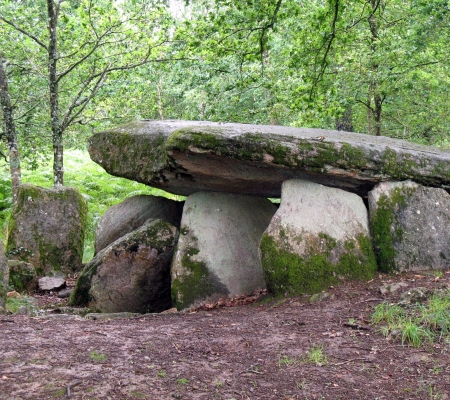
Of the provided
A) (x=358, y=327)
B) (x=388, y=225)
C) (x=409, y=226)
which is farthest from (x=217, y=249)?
(x=358, y=327)

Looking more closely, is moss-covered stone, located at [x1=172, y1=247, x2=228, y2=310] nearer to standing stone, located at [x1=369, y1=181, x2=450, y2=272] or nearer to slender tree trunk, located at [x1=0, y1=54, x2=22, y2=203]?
standing stone, located at [x1=369, y1=181, x2=450, y2=272]

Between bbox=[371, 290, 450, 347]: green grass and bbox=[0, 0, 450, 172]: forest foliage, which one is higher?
bbox=[0, 0, 450, 172]: forest foliage

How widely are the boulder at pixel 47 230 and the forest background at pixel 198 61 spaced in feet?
4.55

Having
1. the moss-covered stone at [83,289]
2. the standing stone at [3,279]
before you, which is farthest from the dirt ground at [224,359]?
the moss-covered stone at [83,289]

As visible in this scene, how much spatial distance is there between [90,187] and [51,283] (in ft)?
24.5

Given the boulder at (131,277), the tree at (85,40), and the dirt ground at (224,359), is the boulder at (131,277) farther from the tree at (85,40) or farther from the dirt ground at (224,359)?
the tree at (85,40)

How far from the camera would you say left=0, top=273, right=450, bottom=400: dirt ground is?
3246 millimetres

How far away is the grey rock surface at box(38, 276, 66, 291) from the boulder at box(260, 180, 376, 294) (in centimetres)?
358

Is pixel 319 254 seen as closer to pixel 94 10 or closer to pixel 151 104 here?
pixel 94 10

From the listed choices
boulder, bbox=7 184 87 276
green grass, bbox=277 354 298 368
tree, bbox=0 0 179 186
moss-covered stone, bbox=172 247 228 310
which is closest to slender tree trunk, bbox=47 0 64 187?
tree, bbox=0 0 179 186

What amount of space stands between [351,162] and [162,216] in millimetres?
3308

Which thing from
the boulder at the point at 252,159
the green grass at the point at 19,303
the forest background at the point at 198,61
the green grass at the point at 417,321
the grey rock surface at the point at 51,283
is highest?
the forest background at the point at 198,61

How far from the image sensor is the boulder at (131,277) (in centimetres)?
671

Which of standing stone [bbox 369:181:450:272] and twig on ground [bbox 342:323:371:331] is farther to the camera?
standing stone [bbox 369:181:450:272]
